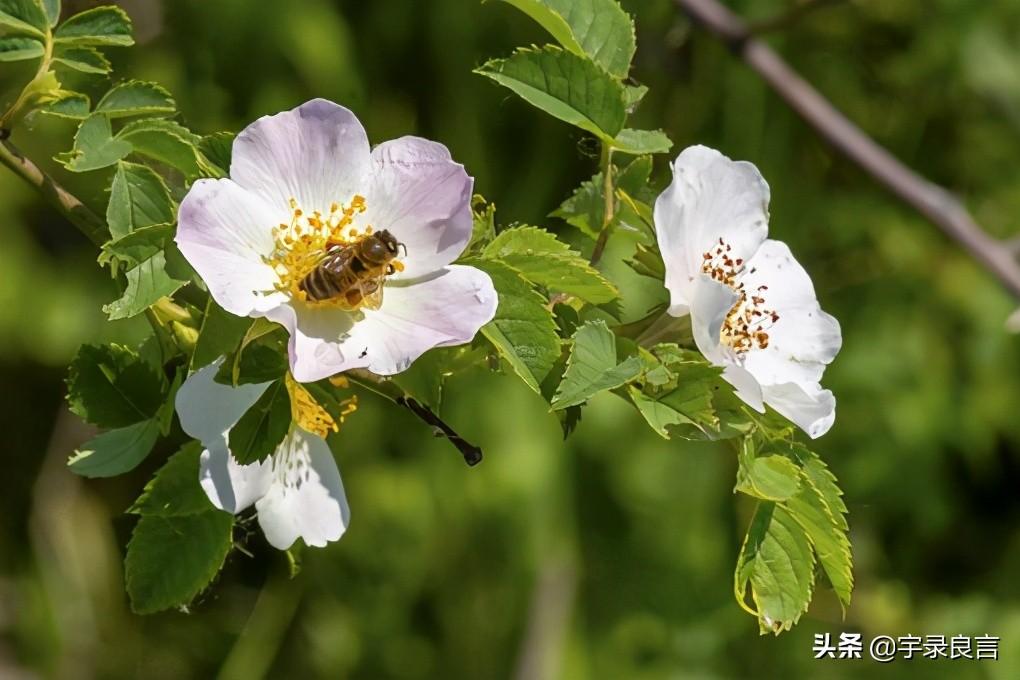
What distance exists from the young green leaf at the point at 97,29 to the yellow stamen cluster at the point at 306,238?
123 mm

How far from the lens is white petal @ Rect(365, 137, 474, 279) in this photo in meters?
0.55

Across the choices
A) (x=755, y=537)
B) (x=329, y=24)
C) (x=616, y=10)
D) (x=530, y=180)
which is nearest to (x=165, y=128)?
(x=616, y=10)

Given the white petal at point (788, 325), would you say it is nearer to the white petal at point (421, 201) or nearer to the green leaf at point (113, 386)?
the white petal at point (421, 201)

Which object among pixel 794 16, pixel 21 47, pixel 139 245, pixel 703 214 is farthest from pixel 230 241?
pixel 794 16

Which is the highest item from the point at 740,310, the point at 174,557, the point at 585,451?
the point at 740,310

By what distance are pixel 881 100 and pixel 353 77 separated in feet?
2.72

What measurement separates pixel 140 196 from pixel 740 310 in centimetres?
34

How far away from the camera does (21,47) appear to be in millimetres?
559

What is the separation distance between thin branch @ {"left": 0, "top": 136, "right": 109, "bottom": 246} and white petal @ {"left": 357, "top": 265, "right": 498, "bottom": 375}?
14 centimetres

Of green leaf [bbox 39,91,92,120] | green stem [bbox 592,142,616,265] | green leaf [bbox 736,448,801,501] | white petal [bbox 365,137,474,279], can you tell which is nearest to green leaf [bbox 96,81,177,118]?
green leaf [bbox 39,91,92,120]

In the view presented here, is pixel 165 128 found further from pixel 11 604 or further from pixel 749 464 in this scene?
pixel 11 604

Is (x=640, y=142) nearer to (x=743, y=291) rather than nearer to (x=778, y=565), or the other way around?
(x=743, y=291)

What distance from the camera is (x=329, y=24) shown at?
5.09ft

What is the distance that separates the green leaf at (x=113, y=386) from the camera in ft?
1.92
